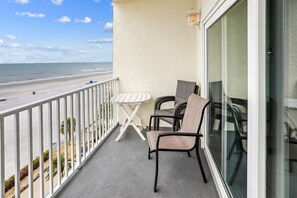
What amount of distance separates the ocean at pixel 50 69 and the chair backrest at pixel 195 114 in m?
23.8

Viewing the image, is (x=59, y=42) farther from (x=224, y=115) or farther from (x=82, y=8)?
(x=224, y=115)

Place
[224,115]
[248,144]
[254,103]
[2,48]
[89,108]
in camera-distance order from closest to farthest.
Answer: [254,103], [248,144], [224,115], [89,108], [2,48]

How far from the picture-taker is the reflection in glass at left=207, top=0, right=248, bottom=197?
150 centimetres

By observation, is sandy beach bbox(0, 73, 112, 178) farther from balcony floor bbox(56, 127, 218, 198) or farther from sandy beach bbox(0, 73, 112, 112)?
balcony floor bbox(56, 127, 218, 198)

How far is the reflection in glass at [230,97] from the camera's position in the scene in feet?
4.92

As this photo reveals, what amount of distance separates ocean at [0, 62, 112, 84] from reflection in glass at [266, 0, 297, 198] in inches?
991

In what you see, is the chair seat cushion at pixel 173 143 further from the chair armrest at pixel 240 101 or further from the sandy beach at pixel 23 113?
the sandy beach at pixel 23 113

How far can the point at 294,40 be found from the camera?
2.86 feet

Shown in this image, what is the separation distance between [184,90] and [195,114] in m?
1.26

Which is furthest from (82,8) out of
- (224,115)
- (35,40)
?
(224,115)

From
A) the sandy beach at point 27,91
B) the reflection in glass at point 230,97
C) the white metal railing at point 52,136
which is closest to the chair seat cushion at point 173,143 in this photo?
the reflection in glass at point 230,97

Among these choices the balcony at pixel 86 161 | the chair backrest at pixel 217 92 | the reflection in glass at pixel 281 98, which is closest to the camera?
the reflection in glass at pixel 281 98

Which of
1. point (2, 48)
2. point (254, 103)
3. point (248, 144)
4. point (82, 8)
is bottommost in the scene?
point (248, 144)

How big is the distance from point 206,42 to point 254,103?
1871 mm
